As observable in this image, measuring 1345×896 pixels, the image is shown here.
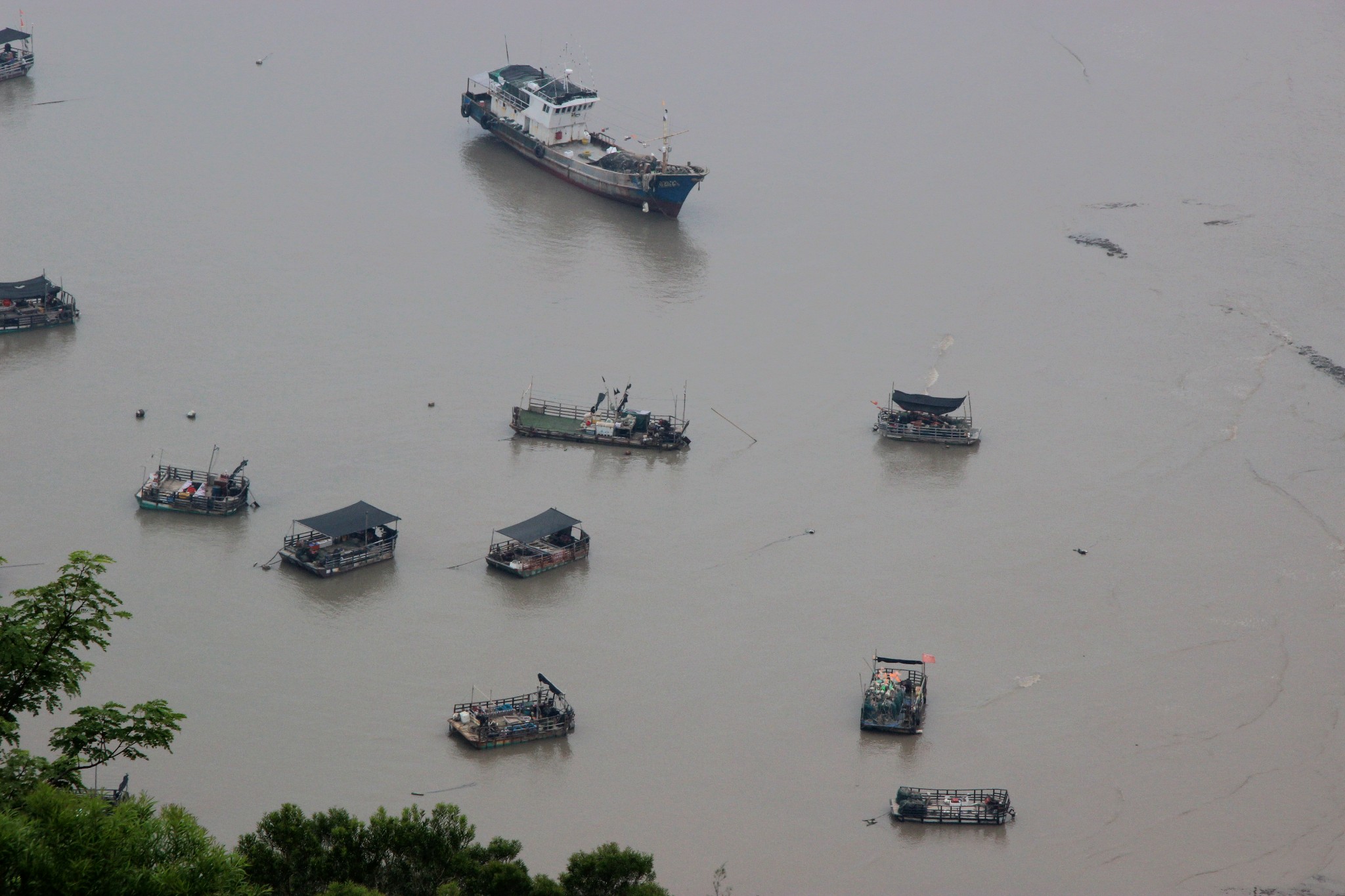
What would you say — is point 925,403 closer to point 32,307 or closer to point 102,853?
point 32,307

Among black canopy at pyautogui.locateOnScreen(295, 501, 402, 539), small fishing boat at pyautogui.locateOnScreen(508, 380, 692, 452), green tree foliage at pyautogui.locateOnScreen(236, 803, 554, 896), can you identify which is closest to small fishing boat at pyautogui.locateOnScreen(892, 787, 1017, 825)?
green tree foliage at pyautogui.locateOnScreen(236, 803, 554, 896)

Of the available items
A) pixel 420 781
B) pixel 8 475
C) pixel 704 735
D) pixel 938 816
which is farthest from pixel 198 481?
pixel 938 816

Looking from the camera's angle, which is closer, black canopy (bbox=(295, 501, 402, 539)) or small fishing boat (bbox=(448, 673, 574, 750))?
small fishing boat (bbox=(448, 673, 574, 750))

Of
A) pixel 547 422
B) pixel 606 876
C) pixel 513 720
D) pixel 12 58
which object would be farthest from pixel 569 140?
pixel 606 876

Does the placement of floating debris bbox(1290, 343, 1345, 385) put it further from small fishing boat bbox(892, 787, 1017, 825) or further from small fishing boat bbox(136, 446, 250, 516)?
small fishing boat bbox(136, 446, 250, 516)

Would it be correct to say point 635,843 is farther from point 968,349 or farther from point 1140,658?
point 968,349

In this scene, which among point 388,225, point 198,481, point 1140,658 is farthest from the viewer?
point 388,225

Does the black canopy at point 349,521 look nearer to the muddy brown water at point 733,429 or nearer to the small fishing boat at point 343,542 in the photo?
the small fishing boat at point 343,542
